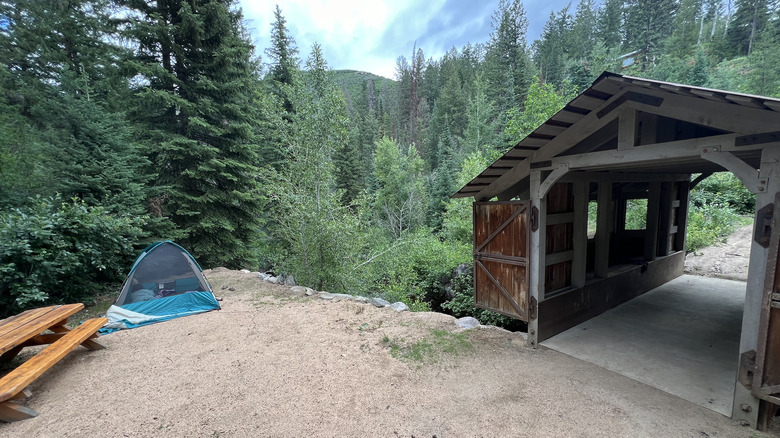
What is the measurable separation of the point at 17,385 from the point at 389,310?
4273mm

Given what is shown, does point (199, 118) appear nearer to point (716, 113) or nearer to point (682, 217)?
point (716, 113)

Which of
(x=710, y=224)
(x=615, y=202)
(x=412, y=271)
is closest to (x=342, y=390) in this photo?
(x=412, y=271)

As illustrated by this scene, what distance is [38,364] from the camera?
110 inches

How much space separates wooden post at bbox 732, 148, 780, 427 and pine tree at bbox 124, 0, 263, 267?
9.05 metres

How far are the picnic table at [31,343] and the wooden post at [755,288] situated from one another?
616cm

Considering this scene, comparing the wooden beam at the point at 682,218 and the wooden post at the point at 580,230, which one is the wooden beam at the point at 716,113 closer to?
the wooden post at the point at 580,230

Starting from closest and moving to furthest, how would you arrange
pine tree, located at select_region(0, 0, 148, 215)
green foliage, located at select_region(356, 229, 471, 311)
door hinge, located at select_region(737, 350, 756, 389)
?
door hinge, located at select_region(737, 350, 756, 389), pine tree, located at select_region(0, 0, 148, 215), green foliage, located at select_region(356, 229, 471, 311)

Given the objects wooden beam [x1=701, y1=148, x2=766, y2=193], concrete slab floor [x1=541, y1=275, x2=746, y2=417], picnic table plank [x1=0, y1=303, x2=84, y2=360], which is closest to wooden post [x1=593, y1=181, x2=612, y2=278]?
concrete slab floor [x1=541, y1=275, x2=746, y2=417]

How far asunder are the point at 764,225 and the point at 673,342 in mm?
2591

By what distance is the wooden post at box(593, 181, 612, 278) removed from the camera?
5.05 metres

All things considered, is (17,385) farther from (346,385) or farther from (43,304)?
(43,304)

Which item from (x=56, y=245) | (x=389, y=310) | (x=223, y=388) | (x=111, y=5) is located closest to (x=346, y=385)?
(x=223, y=388)

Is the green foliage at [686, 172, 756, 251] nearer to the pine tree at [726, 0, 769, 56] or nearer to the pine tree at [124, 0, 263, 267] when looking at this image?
the pine tree at [124, 0, 263, 267]

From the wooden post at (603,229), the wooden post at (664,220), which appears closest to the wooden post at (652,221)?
the wooden post at (664,220)
